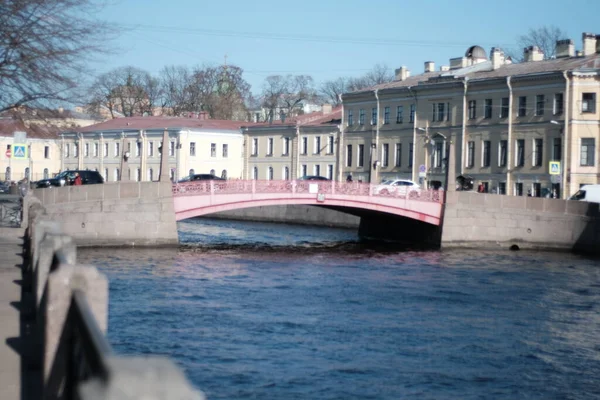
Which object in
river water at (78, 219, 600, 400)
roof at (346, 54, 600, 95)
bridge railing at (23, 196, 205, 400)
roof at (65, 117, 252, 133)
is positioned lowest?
river water at (78, 219, 600, 400)

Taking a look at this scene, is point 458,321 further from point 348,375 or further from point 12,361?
point 12,361

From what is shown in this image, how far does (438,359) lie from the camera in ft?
53.4

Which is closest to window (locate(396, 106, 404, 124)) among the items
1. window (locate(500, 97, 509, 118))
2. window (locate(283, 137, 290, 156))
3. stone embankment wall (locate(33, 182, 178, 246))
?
window (locate(500, 97, 509, 118))

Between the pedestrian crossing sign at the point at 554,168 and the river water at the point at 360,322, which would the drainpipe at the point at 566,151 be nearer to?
the pedestrian crossing sign at the point at 554,168

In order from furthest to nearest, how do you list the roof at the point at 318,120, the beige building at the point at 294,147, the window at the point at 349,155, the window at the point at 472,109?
the roof at the point at 318,120
the beige building at the point at 294,147
the window at the point at 349,155
the window at the point at 472,109

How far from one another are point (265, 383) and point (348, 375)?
155 cm

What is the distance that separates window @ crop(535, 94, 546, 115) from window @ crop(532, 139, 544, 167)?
150cm

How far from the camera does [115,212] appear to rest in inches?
1318

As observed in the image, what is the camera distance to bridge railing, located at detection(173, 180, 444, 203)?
35.7m

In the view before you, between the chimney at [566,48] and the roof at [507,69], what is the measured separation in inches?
24.8

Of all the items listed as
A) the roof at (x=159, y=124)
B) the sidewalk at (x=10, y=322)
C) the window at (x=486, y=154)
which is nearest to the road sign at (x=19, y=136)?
the sidewalk at (x=10, y=322)

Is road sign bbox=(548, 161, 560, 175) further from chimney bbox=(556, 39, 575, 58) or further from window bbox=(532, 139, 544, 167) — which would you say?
chimney bbox=(556, 39, 575, 58)

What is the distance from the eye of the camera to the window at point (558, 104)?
154 ft

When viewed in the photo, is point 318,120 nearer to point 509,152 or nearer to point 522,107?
point 509,152
